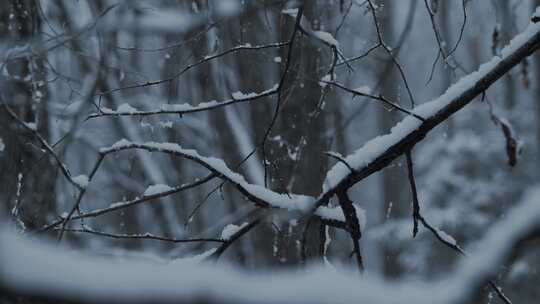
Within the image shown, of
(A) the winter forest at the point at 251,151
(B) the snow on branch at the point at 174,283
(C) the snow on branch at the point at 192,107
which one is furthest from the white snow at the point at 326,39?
(B) the snow on branch at the point at 174,283

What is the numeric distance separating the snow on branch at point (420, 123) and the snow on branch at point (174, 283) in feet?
3.62

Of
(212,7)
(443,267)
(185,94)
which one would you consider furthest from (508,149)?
(443,267)

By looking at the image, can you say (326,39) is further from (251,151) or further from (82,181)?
(251,151)

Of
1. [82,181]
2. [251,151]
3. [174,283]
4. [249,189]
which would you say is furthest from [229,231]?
[251,151]

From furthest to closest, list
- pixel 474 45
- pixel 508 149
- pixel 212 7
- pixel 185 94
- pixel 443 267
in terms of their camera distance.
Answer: pixel 474 45 → pixel 443 267 → pixel 185 94 → pixel 212 7 → pixel 508 149

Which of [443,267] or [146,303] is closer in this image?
[146,303]

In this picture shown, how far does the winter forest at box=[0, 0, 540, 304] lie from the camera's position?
57 cm

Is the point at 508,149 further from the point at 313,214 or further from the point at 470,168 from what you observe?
the point at 470,168

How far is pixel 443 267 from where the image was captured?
8.34 meters

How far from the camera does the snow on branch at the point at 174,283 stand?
513 mm

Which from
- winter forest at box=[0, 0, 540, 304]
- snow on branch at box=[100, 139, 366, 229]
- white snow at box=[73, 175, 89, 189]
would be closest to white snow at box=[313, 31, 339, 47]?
winter forest at box=[0, 0, 540, 304]

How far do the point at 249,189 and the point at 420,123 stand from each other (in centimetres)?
51

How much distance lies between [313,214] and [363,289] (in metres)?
1.15

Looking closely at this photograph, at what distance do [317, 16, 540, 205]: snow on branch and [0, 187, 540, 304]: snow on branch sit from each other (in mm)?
1105
